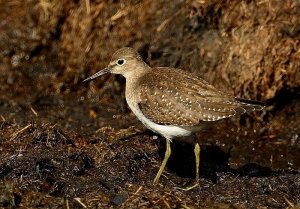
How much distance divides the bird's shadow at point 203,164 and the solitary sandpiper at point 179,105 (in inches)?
13.4

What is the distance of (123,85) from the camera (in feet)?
36.7

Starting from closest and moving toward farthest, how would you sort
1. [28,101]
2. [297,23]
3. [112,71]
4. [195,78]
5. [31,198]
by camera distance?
[31,198] < [195,78] < [112,71] < [297,23] < [28,101]

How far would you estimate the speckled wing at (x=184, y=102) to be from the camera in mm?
7621

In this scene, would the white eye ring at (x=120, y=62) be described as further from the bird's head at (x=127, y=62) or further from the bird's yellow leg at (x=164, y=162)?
the bird's yellow leg at (x=164, y=162)

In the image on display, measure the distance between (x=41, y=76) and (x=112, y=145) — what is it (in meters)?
3.53

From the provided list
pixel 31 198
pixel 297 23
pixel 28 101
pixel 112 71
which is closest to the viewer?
pixel 31 198

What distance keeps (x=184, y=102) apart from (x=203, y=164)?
105 cm

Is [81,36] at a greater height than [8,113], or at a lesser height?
greater

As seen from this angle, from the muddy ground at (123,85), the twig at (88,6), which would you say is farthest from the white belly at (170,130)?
the twig at (88,6)

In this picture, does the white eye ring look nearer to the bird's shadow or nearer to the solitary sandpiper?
the solitary sandpiper

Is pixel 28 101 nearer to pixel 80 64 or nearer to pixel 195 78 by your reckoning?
pixel 80 64

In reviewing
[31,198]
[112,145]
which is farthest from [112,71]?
[31,198]

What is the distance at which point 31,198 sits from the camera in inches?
280

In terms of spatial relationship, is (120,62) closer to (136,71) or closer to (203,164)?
(136,71)
